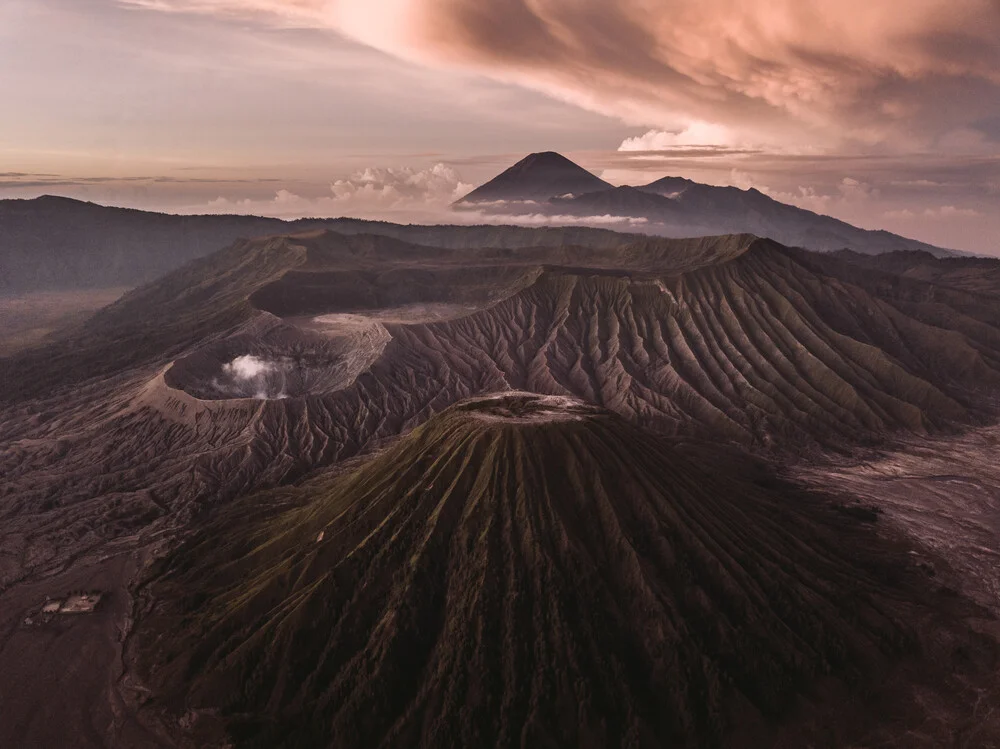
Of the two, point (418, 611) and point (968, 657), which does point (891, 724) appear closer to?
point (968, 657)

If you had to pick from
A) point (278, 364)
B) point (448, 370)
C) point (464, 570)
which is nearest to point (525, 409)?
point (464, 570)

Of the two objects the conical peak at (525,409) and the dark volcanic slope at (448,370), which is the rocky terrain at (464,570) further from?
the dark volcanic slope at (448,370)

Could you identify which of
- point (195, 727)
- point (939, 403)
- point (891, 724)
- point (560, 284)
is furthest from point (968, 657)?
point (560, 284)

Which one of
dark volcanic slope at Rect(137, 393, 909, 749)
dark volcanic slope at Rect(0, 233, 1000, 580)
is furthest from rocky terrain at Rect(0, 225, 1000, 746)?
dark volcanic slope at Rect(0, 233, 1000, 580)

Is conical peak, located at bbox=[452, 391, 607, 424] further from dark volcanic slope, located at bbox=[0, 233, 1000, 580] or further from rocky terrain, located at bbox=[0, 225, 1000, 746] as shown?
dark volcanic slope, located at bbox=[0, 233, 1000, 580]

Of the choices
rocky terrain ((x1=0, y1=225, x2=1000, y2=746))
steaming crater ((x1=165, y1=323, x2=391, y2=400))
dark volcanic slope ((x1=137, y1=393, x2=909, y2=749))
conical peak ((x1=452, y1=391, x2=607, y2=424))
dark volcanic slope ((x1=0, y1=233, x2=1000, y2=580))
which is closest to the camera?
dark volcanic slope ((x1=137, y1=393, x2=909, y2=749))

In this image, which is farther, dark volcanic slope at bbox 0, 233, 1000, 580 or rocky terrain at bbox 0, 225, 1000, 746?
dark volcanic slope at bbox 0, 233, 1000, 580

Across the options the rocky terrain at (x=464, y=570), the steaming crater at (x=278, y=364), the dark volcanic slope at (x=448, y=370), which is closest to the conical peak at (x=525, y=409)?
the rocky terrain at (x=464, y=570)
